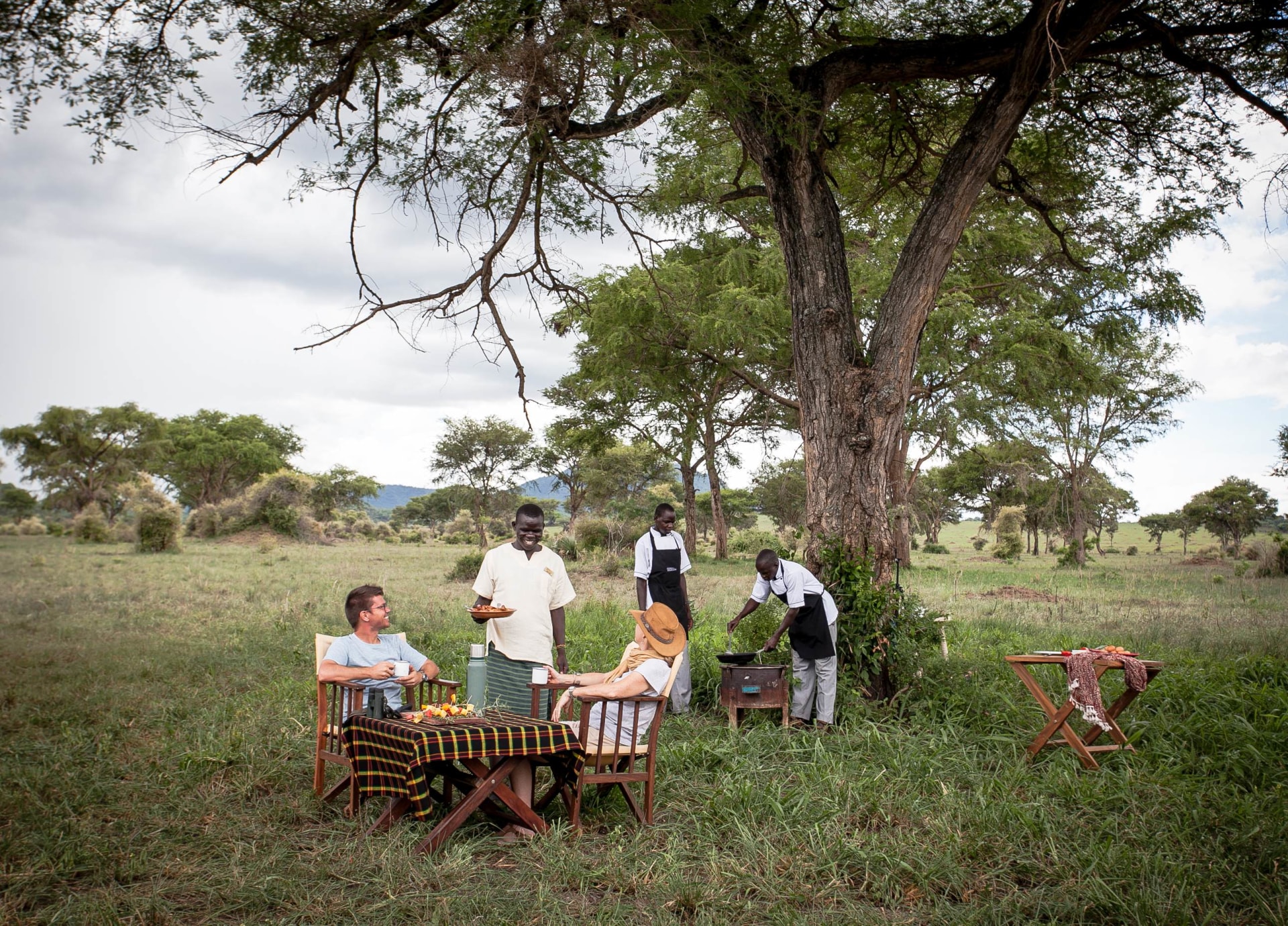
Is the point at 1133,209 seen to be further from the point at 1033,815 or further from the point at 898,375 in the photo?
the point at 1033,815

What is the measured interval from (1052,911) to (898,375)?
15.8 feet

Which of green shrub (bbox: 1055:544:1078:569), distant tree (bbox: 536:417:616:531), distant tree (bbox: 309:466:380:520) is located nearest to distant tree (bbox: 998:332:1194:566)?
green shrub (bbox: 1055:544:1078:569)

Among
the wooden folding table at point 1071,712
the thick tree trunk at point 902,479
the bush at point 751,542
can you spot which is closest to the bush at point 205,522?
the bush at point 751,542

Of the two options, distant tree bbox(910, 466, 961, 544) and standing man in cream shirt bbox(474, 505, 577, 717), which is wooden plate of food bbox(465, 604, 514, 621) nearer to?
standing man in cream shirt bbox(474, 505, 577, 717)

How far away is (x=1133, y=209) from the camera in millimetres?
11430

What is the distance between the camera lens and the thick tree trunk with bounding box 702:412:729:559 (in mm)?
24656

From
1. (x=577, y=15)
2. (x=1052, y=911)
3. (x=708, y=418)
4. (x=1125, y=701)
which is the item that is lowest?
(x=1052, y=911)

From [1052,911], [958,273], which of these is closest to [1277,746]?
[1052,911]

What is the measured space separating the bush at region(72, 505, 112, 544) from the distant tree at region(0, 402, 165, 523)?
181 inches

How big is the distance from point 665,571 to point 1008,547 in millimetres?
30357

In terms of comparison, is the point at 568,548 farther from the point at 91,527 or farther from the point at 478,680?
the point at 478,680

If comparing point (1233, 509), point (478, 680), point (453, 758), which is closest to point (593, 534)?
point (478, 680)

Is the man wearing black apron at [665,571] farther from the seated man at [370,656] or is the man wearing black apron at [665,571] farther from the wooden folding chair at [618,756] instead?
the seated man at [370,656]

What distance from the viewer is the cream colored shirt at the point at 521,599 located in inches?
229
